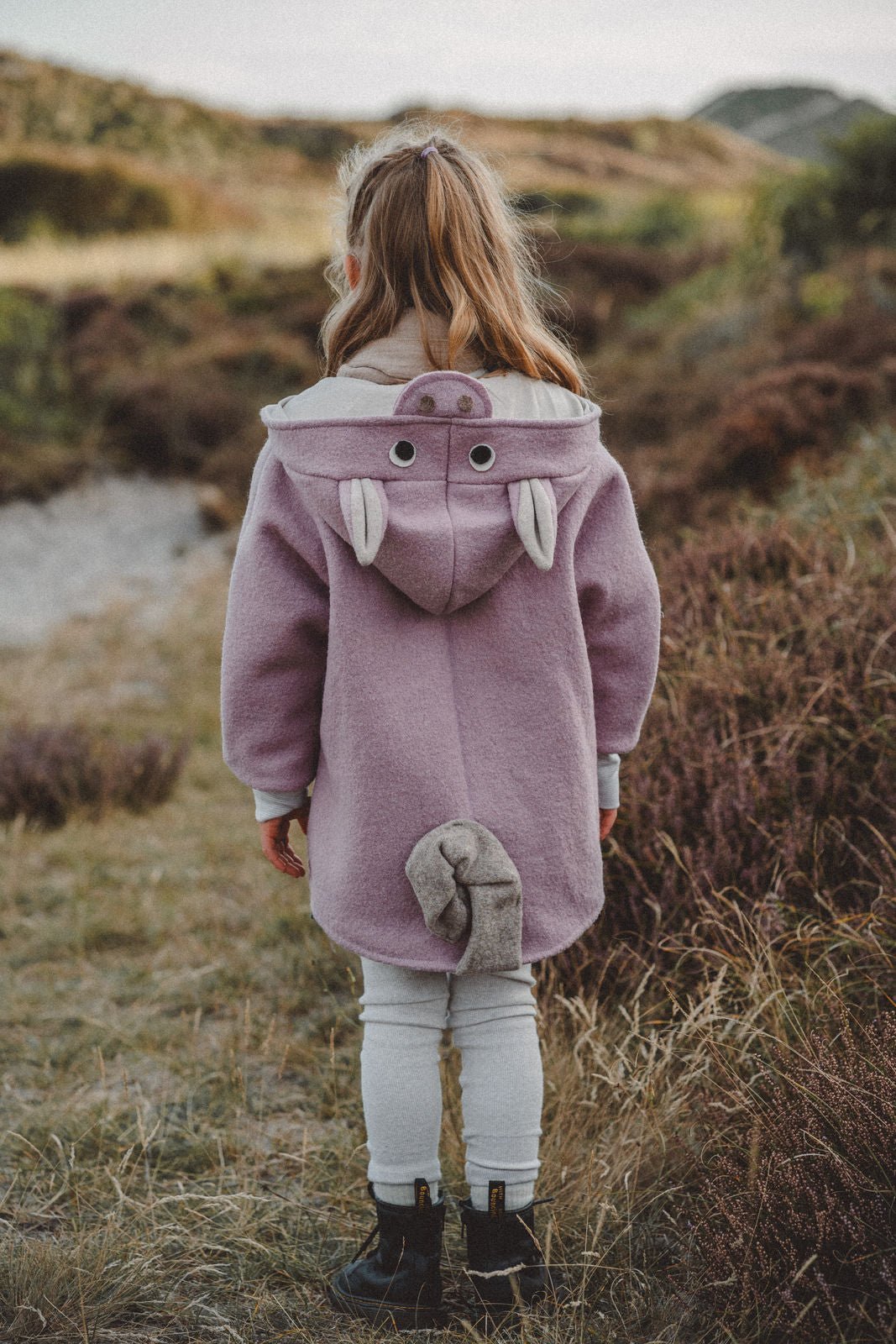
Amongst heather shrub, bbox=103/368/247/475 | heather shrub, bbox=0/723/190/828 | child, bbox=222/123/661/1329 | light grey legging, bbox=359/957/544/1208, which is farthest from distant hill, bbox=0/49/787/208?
light grey legging, bbox=359/957/544/1208

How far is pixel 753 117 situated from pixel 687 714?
667cm

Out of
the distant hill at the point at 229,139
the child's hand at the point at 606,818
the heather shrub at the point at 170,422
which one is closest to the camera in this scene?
the child's hand at the point at 606,818

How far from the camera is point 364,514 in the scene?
153cm

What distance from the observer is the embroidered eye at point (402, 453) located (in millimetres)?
1569

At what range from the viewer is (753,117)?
25.7 ft

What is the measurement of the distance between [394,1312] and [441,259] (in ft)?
5.22

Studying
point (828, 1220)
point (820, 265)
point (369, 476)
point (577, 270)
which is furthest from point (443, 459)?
point (577, 270)

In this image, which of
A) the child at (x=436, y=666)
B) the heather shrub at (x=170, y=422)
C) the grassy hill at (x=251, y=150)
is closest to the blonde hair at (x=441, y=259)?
the child at (x=436, y=666)

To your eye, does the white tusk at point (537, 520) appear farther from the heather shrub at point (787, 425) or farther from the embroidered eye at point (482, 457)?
the heather shrub at point (787, 425)

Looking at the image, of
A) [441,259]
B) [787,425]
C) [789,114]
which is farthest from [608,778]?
[789,114]

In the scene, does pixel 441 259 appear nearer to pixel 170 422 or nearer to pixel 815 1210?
pixel 815 1210

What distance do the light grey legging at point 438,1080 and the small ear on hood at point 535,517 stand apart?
66 cm

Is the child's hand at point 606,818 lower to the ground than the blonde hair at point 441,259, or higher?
lower

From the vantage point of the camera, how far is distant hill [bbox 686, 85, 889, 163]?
7.94 metres
